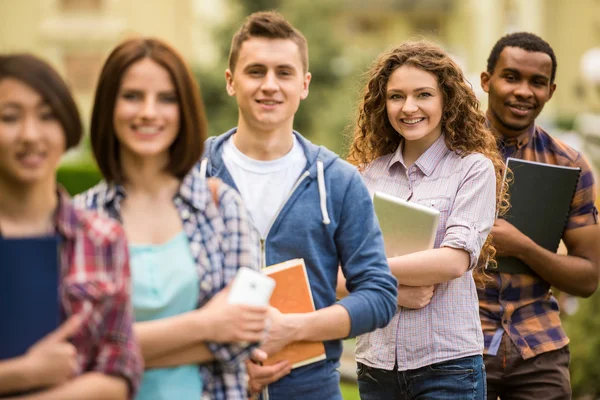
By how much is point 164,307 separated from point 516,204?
213cm

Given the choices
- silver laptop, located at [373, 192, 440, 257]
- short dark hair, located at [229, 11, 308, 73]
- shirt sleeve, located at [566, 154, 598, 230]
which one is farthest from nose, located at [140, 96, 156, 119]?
shirt sleeve, located at [566, 154, 598, 230]

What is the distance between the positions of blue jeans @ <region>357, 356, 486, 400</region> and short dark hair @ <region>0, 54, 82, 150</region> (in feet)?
6.04

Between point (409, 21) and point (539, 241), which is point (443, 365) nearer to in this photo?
point (539, 241)

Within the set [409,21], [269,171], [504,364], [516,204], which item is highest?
[409,21]

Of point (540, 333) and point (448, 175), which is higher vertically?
point (448, 175)

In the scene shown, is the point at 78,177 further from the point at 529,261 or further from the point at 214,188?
the point at 214,188

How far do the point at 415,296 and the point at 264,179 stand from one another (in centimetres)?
81

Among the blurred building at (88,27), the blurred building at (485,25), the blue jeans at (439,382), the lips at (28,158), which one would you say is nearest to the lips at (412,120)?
the blue jeans at (439,382)

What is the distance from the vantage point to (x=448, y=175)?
360cm

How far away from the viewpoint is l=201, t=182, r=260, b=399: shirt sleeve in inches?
95.1

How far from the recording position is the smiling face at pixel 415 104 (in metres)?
3.60

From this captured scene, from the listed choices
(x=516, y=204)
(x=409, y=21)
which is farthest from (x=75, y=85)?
(x=516, y=204)

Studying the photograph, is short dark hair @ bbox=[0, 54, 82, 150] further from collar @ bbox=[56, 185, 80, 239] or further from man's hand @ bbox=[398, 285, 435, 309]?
man's hand @ bbox=[398, 285, 435, 309]

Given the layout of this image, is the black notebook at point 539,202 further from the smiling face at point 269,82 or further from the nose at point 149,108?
the nose at point 149,108
